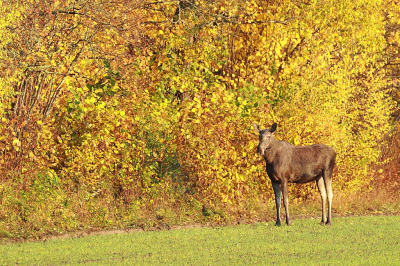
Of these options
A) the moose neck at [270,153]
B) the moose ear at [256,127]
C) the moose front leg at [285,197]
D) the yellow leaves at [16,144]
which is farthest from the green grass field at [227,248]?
the moose ear at [256,127]

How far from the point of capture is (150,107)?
17953mm

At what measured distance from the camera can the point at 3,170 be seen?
53.5 feet

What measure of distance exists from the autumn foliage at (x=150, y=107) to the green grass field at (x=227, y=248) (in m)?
1.66

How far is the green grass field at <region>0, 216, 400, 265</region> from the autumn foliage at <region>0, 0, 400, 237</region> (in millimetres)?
1663

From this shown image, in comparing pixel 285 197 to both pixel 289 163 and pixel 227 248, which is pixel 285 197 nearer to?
pixel 289 163

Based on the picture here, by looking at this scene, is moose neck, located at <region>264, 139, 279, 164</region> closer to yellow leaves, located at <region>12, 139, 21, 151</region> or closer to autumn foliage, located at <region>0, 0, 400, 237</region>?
autumn foliage, located at <region>0, 0, 400, 237</region>

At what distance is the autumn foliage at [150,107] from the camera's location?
53.5ft

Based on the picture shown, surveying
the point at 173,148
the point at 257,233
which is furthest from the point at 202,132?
the point at 257,233

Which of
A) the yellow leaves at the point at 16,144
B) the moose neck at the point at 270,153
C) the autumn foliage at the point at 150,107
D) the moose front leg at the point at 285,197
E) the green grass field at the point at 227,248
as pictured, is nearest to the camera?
the green grass field at the point at 227,248

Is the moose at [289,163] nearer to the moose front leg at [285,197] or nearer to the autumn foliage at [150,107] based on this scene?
the moose front leg at [285,197]

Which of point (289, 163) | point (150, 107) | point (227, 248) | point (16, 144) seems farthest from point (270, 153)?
point (16, 144)

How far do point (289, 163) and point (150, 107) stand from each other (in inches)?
130

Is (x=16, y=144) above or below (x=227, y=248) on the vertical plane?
above

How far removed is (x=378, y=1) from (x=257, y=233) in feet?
34.7
